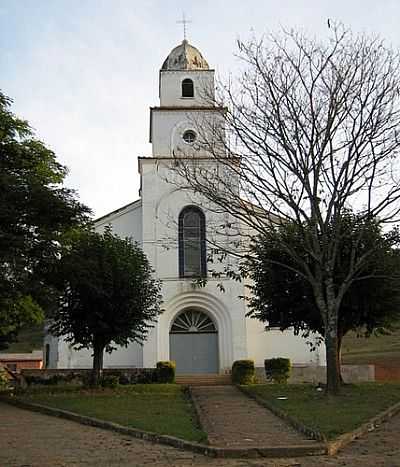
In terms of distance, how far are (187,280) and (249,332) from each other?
13.0ft

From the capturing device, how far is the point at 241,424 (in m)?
13.1

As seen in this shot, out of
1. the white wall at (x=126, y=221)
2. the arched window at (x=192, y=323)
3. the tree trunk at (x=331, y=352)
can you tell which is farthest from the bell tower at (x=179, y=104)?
the tree trunk at (x=331, y=352)

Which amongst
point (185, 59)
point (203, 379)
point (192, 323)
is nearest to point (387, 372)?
point (192, 323)

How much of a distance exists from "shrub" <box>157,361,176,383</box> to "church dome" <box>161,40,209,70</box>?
51.8ft

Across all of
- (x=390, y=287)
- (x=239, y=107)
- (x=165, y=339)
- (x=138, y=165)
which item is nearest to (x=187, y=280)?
(x=165, y=339)

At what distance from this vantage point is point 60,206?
19047 millimetres

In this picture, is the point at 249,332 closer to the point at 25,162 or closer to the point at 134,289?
the point at 134,289

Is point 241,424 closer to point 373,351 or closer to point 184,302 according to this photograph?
point 184,302

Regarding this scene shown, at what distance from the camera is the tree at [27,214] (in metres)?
18.0

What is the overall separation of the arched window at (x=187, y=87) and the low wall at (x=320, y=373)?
48.9 ft

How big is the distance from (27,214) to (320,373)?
1694 cm

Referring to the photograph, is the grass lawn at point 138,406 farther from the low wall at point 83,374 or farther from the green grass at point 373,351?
the green grass at point 373,351

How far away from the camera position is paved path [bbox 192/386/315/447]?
10.8 m

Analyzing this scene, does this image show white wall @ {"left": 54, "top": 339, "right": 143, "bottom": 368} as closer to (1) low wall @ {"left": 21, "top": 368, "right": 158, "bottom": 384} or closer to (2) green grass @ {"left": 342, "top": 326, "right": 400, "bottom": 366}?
(1) low wall @ {"left": 21, "top": 368, "right": 158, "bottom": 384}
